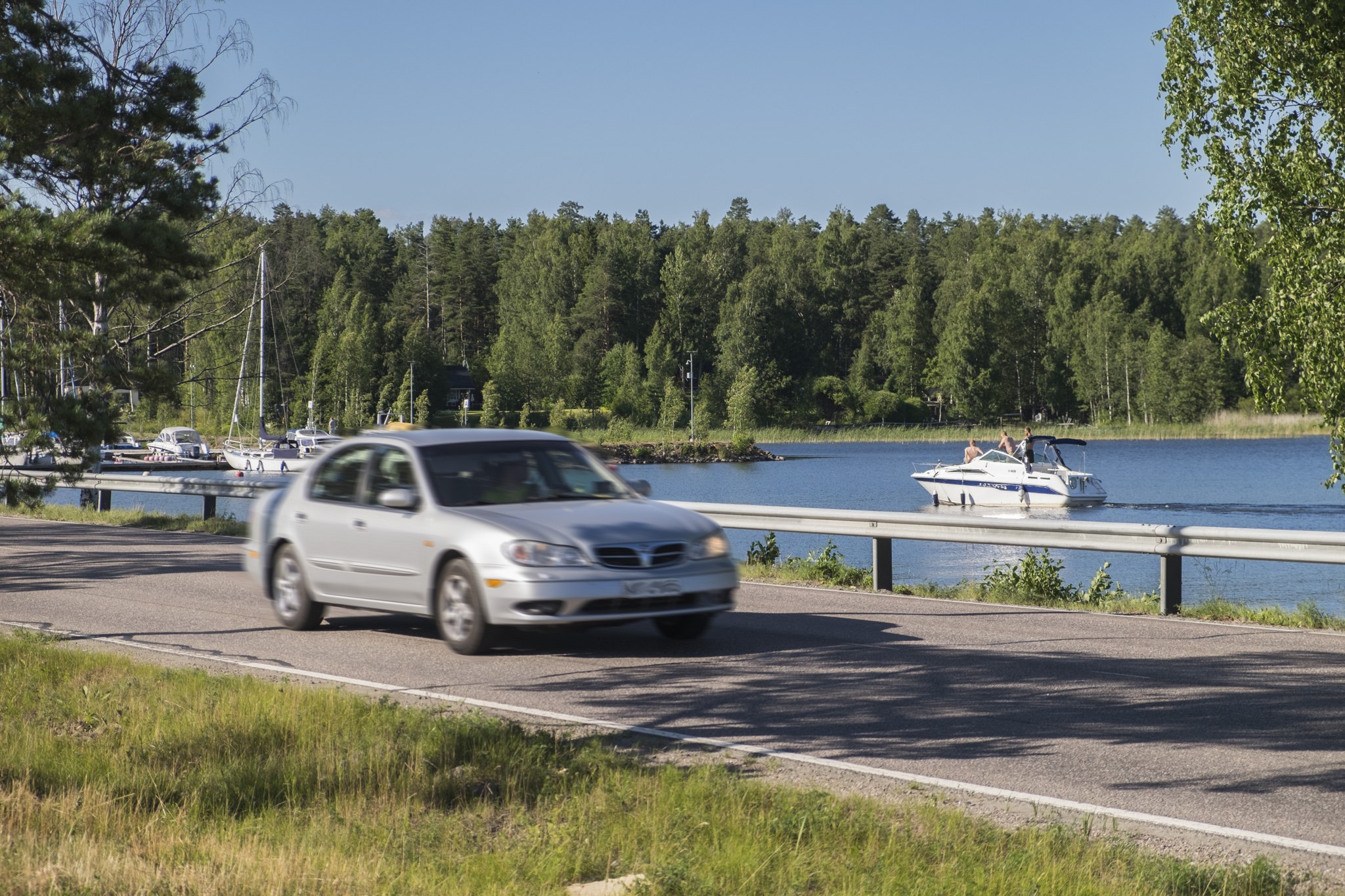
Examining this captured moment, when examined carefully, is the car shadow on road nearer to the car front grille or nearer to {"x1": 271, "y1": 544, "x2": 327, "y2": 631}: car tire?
the car front grille

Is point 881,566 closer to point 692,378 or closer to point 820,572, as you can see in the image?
point 820,572

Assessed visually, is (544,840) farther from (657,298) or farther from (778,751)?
(657,298)

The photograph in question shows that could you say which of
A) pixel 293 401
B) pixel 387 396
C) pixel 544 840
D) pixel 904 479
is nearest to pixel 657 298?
pixel 387 396

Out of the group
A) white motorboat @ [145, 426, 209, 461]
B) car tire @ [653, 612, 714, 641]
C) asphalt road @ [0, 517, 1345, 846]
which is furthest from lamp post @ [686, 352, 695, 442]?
car tire @ [653, 612, 714, 641]

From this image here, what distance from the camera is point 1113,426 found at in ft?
397

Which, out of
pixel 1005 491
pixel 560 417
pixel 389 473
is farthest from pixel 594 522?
pixel 560 417

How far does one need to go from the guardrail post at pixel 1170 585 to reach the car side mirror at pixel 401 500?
6891 mm

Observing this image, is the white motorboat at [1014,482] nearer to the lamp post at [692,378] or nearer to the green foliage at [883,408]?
the lamp post at [692,378]

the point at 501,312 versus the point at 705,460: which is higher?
the point at 501,312

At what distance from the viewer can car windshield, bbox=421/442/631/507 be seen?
35.4ft

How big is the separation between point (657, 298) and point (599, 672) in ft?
467

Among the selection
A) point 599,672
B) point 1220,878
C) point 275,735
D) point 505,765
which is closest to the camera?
point 1220,878

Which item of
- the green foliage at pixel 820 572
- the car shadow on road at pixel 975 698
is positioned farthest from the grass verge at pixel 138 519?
the car shadow on road at pixel 975 698

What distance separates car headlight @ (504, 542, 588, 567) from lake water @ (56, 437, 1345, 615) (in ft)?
34.2
